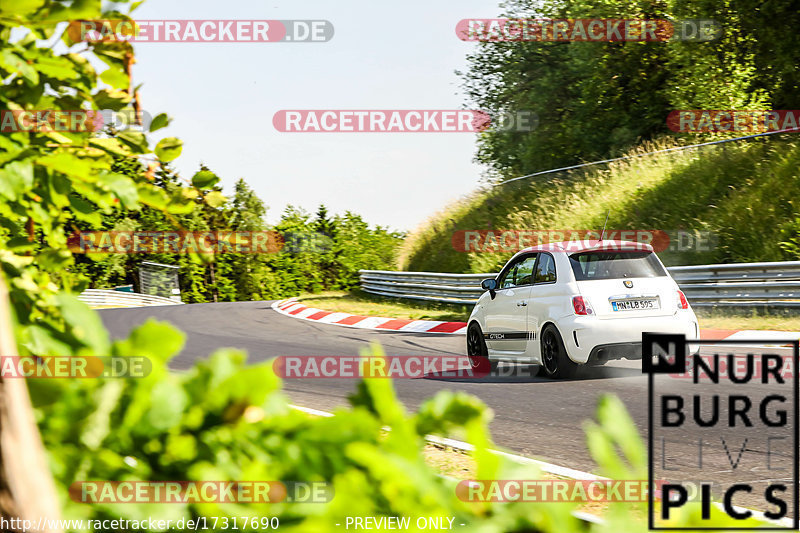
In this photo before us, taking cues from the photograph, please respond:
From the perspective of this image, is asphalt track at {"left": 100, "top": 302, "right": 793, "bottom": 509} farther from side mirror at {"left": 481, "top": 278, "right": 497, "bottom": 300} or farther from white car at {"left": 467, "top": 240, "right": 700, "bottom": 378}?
side mirror at {"left": 481, "top": 278, "right": 497, "bottom": 300}

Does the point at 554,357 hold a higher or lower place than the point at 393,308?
higher

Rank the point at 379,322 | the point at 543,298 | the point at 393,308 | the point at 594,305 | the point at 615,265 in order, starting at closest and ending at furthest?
the point at 594,305, the point at 615,265, the point at 543,298, the point at 379,322, the point at 393,308

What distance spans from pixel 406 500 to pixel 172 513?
12.2 inches

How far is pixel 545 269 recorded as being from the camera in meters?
10.2

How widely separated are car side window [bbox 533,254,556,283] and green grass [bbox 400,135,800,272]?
865cm

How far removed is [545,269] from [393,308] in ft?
41.1

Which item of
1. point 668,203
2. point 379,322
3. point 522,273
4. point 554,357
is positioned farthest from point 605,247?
point 668,203

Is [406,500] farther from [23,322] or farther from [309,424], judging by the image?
[23,322]

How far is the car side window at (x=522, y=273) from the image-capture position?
418 inches

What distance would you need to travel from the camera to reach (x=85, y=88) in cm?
222

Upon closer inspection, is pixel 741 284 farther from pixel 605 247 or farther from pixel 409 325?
pixel 409 325

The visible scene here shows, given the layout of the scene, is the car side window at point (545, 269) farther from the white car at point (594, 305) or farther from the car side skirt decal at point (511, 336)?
the car side skirt decal at point (511, 336)

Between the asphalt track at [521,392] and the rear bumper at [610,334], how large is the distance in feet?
1.03

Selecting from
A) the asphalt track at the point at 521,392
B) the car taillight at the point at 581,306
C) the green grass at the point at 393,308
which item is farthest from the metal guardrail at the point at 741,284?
the car taillight at the point at 581,306
